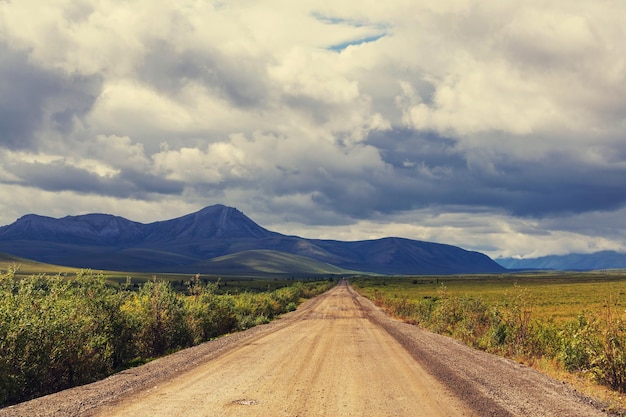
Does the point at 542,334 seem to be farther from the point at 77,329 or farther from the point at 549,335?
the point at 77,329

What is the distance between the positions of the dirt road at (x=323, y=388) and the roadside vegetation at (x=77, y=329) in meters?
1.27

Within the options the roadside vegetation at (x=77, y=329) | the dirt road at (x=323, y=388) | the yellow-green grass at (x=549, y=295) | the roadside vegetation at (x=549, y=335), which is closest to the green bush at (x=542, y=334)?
the roadside vegetation at (x=549, y=335)

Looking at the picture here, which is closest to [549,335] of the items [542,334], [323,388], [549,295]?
[542,334]

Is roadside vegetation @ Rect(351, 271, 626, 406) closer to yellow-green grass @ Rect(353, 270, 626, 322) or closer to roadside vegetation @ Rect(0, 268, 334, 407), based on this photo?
yellow-green grass @ Rect(353, 270, 626, 322)

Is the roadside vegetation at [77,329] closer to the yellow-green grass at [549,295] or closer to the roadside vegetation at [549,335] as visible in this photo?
the roadside vegetation at [549,335]

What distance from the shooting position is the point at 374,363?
764 inches

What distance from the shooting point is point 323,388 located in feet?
47.2

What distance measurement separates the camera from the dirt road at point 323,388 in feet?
39.4

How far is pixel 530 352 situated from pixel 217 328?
20.1 m

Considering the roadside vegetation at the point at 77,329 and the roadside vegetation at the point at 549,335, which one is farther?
the roadside vegetation at the point at 549,335

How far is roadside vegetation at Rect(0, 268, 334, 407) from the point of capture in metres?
14.3

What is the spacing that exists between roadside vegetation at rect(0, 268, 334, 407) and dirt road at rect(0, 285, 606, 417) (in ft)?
4.17

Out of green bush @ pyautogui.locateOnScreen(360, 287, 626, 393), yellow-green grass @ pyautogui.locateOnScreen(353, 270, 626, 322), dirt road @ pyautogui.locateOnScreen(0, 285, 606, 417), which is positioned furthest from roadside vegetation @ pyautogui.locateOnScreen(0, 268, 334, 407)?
yellow-green grass @ pyautogui.locateOnScreen(353, 270, 626, 322)

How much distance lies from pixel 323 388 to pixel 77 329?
870cm
